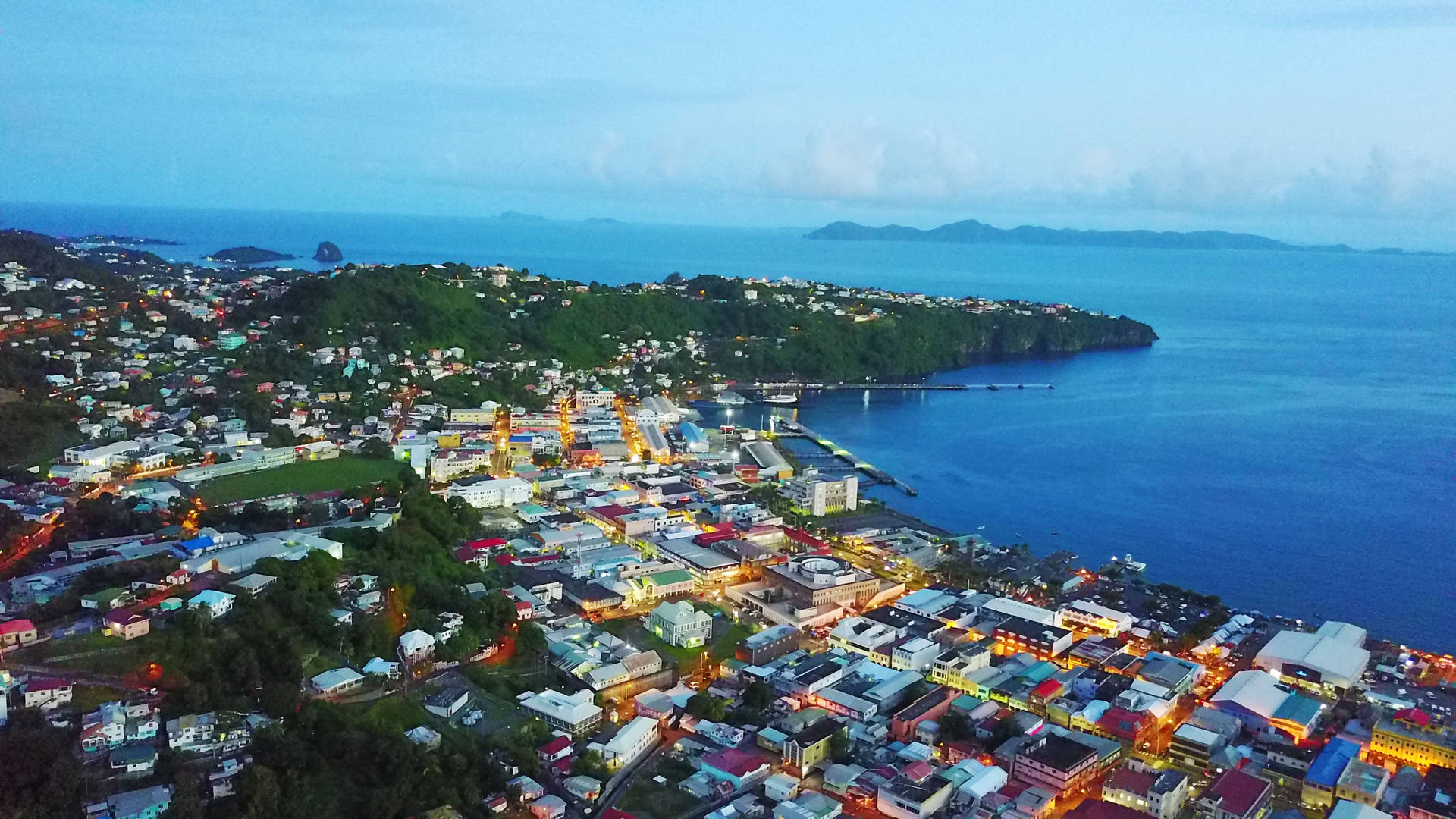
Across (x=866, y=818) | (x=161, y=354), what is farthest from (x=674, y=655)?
(x=161, y=354)

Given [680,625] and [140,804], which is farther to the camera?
[680,625]

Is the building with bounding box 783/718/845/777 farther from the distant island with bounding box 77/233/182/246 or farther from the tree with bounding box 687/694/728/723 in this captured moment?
the distant island with bounding box 77/233/182/246

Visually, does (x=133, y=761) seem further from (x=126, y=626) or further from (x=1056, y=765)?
(x=1056, y=765)

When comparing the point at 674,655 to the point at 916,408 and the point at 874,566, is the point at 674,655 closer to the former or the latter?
the point at 874,566

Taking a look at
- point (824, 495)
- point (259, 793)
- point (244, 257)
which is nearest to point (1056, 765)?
point (259, 793)

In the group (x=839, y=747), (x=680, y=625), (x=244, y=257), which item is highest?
(x=244, y=257)

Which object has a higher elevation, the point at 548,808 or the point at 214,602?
the point at 214,602

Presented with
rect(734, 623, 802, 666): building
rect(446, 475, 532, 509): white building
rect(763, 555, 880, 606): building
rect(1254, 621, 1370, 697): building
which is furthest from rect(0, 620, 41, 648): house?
rect(1254, 621, 1370, 697): building
